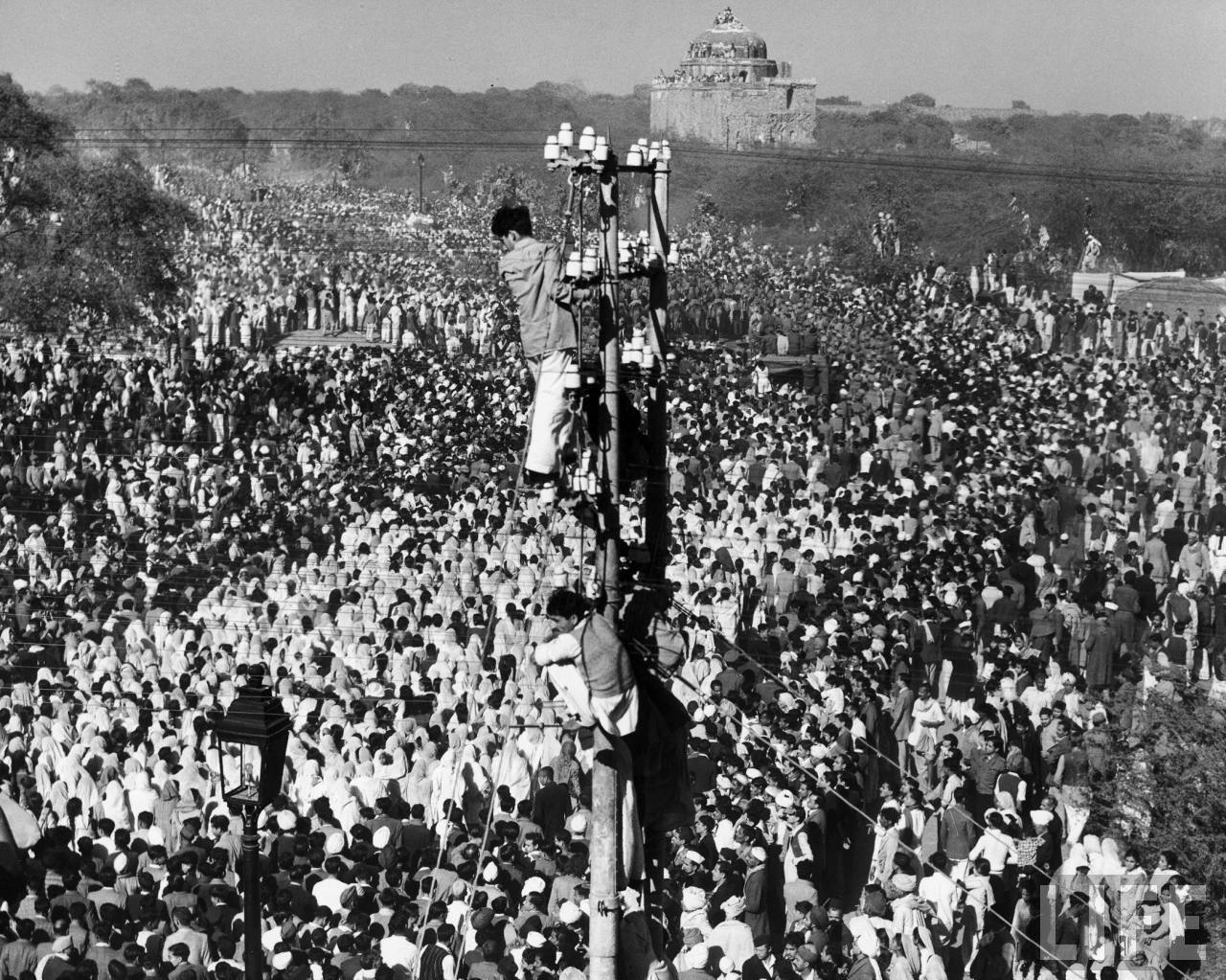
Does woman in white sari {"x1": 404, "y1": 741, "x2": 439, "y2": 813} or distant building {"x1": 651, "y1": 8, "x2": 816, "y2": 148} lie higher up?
distant building {"x1": 651, "y1": 8, "x2": 816, "y2": 148}

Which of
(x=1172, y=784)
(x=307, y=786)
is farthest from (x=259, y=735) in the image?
(x=1172, y=784)

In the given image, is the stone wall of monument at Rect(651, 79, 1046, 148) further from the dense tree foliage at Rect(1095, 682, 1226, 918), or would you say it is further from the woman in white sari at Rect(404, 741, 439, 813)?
the woman in white sari at Rect(404, 741, 439, 813)

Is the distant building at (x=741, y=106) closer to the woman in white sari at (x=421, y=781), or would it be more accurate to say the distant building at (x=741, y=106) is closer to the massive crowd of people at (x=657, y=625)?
the massive crowd of people at (x=657, y=625)

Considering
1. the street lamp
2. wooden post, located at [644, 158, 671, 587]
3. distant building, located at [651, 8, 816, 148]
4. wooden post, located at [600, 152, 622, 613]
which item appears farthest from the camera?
distant building, located at [651, 8, 816, 148]

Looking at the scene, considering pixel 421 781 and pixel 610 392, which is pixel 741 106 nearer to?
pixel 421 781

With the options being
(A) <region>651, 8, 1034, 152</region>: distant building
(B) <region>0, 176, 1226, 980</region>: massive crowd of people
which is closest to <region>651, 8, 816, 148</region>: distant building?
(A) <region>651, 8, 1034, 152</region>: distant building

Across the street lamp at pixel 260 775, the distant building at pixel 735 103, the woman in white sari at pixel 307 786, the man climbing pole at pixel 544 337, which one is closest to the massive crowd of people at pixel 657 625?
the woman in white sari at pixel 307 786

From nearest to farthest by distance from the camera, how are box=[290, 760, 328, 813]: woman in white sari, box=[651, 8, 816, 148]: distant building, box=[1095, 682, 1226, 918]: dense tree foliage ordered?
box=[290, 760, 328, 813]: woman in white sari → box=[1095, 682, 1226, 918]: dense tree foliage → box=[651, 8, 816, 148]: distant building
